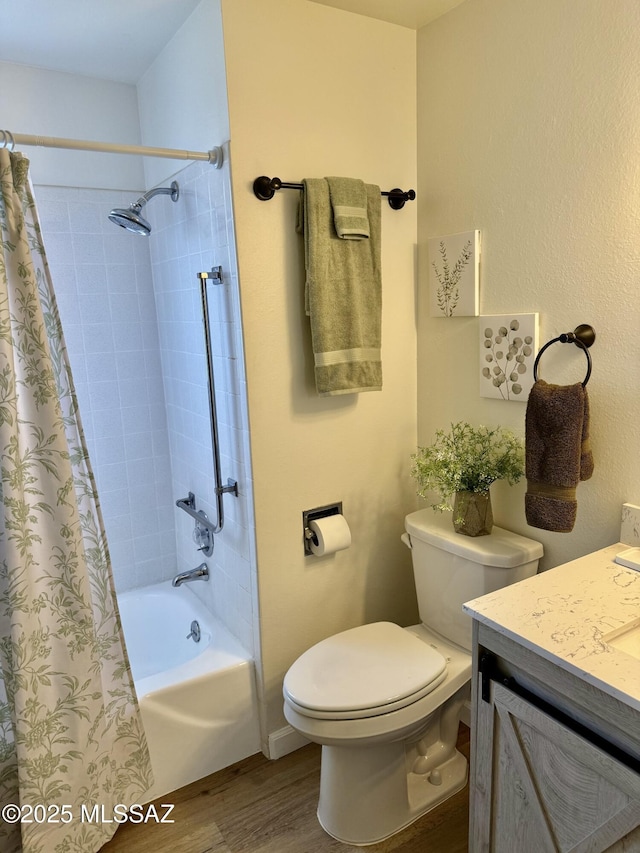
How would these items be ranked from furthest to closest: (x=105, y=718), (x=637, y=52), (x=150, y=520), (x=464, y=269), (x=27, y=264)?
(x=150, y=520) → (x=464, y=269) → (x=105, y=718) → (x=27, y=264) → (x=637, y=52)

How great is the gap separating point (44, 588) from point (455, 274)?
5.08 ft

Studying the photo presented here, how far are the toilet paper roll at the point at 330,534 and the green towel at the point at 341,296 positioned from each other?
0.44 metres

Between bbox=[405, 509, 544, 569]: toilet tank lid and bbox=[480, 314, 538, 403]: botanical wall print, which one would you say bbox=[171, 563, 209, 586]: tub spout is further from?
bbox=[480, 314, 538, 403]: botanical wall print

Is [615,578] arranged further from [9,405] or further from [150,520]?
[150,520]

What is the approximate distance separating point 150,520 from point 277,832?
1.34 meters

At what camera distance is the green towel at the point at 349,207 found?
1806 mm

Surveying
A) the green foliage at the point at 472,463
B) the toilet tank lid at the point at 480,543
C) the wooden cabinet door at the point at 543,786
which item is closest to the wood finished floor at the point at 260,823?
the wooden cabinet door at the point at 543,786

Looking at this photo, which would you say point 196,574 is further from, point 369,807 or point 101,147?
point 101,147

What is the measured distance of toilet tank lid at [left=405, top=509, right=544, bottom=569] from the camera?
1691 mm

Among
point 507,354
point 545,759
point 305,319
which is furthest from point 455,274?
point 545,759

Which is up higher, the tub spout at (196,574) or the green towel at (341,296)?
the green towel at (341,296)

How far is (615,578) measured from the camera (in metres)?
1.39

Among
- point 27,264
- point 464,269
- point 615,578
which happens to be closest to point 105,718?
point 27,264

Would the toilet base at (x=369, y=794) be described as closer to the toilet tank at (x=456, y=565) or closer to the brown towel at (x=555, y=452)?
the toilet tank at (x=456, y=565)
